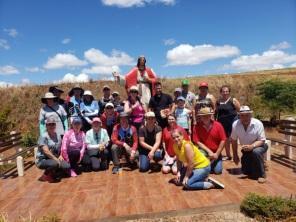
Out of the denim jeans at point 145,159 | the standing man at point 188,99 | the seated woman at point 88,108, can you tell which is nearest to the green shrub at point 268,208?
the denim jeans at point 145,159

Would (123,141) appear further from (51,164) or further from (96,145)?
(51,164)

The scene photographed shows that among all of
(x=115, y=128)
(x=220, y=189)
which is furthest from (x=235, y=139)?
(x=115, y=128)

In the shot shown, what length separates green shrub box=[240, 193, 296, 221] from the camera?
4.27 m

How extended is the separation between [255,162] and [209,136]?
96 cm

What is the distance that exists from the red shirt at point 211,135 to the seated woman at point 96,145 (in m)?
2.08

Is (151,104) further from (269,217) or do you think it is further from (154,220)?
(269,217)

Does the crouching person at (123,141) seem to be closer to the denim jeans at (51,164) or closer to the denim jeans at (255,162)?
the denim jeans at (51,164)

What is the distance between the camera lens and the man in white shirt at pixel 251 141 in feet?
19.5

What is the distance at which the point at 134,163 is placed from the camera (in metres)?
7.56

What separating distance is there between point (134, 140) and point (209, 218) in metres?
3.01

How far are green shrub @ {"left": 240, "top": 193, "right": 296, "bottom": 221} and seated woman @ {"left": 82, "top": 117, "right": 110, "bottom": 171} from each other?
3.55 meters

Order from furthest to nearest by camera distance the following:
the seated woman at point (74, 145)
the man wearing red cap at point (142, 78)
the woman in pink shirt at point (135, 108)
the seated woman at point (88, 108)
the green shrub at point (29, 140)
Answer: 1. the green shrub at point (29, 140)
2. the man wearing red cap at point (142, 78)
3. the seated woman at point (88, 108)
4. the woman in pink shirt at point (135, 108)
5. the seated woman at point (74, 145)

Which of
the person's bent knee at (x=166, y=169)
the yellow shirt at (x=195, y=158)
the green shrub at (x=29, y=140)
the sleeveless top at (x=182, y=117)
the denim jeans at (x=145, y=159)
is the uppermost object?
the sleeveless top at (x=182, y=117)

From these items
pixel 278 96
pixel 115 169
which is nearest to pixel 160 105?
pixel 115 169
